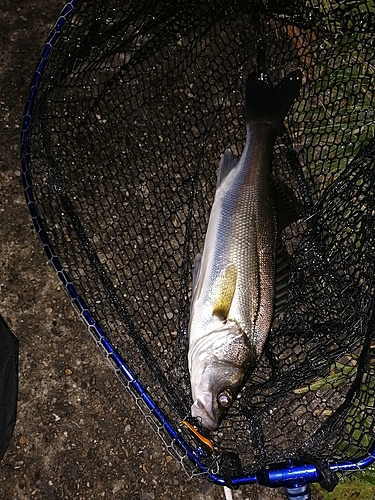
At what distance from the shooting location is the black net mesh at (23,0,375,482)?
2.40 metres

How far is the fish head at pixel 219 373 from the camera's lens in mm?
1950

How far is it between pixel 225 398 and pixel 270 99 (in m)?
1.12

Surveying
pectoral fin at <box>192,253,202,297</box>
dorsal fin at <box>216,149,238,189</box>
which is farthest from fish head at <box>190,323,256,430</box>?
dorsal fin at <box>216,149,238,189</box>

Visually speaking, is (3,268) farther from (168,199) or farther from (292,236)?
(292,236)

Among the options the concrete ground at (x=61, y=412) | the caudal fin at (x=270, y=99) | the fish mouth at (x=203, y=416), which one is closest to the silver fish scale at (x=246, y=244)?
the caudal fin at (x=270, y=99)

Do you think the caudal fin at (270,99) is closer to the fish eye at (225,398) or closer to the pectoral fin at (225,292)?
the pectoral fin at (225,292)

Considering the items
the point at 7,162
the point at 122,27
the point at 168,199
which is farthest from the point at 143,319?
the point at 122,27

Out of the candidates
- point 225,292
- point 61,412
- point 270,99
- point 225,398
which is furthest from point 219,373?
point 270,99

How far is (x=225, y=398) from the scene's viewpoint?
1.94 meters

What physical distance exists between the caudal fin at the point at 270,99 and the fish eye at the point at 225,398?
0.98 m

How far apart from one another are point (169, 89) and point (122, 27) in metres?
0.37

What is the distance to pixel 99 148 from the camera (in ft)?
8.98

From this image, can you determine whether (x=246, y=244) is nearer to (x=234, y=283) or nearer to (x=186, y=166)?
(x=234, y=283)

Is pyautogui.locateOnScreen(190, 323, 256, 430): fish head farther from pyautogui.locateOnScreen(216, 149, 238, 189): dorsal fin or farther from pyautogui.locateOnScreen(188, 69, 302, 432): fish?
pyautogui.locateOnScreen(216, 149, 238, 189): dorsal fin
